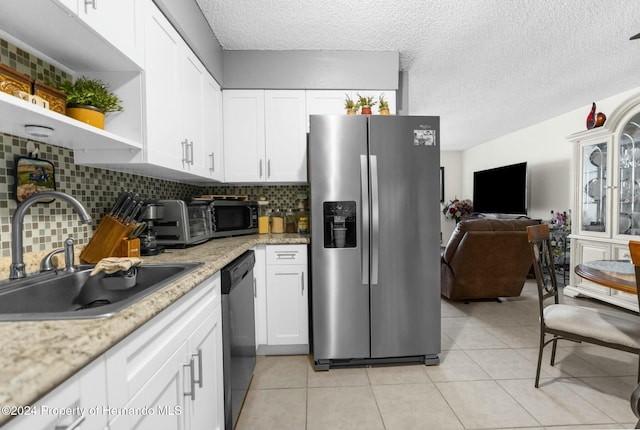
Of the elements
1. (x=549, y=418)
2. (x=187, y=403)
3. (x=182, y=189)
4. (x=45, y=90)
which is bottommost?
(x=549, y=418)

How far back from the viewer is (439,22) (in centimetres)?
223

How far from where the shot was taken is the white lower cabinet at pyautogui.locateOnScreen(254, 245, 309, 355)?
7.76ft

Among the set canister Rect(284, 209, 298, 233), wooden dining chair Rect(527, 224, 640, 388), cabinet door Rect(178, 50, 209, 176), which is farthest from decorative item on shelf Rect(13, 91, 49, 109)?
wooden dining chair Rect(527, 224, 640, 388)

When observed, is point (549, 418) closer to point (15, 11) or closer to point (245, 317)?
point (245, 317)

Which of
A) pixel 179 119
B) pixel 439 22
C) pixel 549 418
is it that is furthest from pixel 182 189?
pixel 549 418

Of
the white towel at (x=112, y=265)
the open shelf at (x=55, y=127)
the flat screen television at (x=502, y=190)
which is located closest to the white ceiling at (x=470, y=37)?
the open shelf at (x=55, y=127)

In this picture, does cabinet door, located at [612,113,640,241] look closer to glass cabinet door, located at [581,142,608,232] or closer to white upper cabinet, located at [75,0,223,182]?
glass cabinet door, located at [581,142,608,232]

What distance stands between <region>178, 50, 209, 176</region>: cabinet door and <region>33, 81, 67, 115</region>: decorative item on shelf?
708 mm

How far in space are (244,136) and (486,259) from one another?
273 cm

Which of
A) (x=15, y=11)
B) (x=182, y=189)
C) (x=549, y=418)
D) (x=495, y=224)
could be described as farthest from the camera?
(x=495, y=224)

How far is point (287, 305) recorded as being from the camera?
2.39m

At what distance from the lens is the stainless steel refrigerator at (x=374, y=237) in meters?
2.10

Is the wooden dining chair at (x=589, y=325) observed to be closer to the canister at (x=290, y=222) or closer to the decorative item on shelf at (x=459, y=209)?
the canister at (x=290, y=222)

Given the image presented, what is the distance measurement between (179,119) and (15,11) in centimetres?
84
